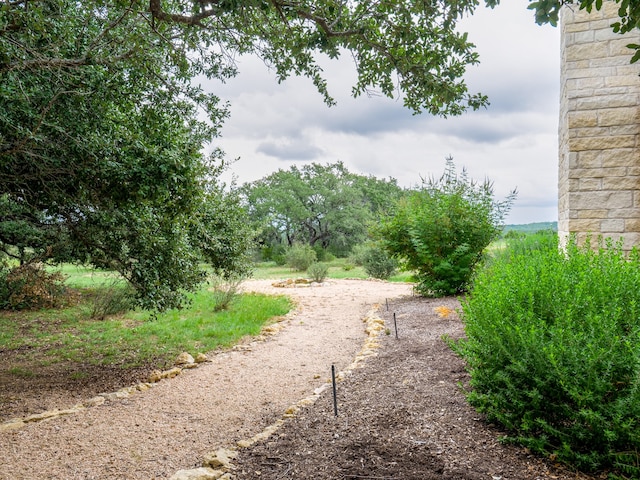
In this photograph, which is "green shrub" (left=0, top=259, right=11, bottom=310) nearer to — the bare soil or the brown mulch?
the bare soil

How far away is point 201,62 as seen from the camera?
5418 millimetres

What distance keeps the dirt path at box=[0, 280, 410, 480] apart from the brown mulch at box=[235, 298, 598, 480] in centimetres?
54

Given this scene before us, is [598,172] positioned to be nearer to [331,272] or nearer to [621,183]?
[621,183]

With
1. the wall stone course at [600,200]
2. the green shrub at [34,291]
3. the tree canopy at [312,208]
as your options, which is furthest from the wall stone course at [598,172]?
the tree canopy at [312,208]

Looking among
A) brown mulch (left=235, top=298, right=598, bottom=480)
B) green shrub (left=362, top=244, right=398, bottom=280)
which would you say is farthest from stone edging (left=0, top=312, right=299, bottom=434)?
green shrub (left=362, top=244, right=398, bottom=280)

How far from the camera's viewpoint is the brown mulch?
2.37m

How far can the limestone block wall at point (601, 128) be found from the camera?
18.6 feet

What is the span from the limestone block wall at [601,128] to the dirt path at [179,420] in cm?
354

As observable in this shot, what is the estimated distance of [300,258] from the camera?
1945cm

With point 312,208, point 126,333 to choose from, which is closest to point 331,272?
point 312,208

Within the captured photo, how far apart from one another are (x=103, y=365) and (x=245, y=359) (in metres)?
1.85

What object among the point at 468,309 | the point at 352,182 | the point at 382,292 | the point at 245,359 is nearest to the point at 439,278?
the point at 382,292

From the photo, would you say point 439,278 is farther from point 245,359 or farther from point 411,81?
point 411,81

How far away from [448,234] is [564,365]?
20.7 ft
